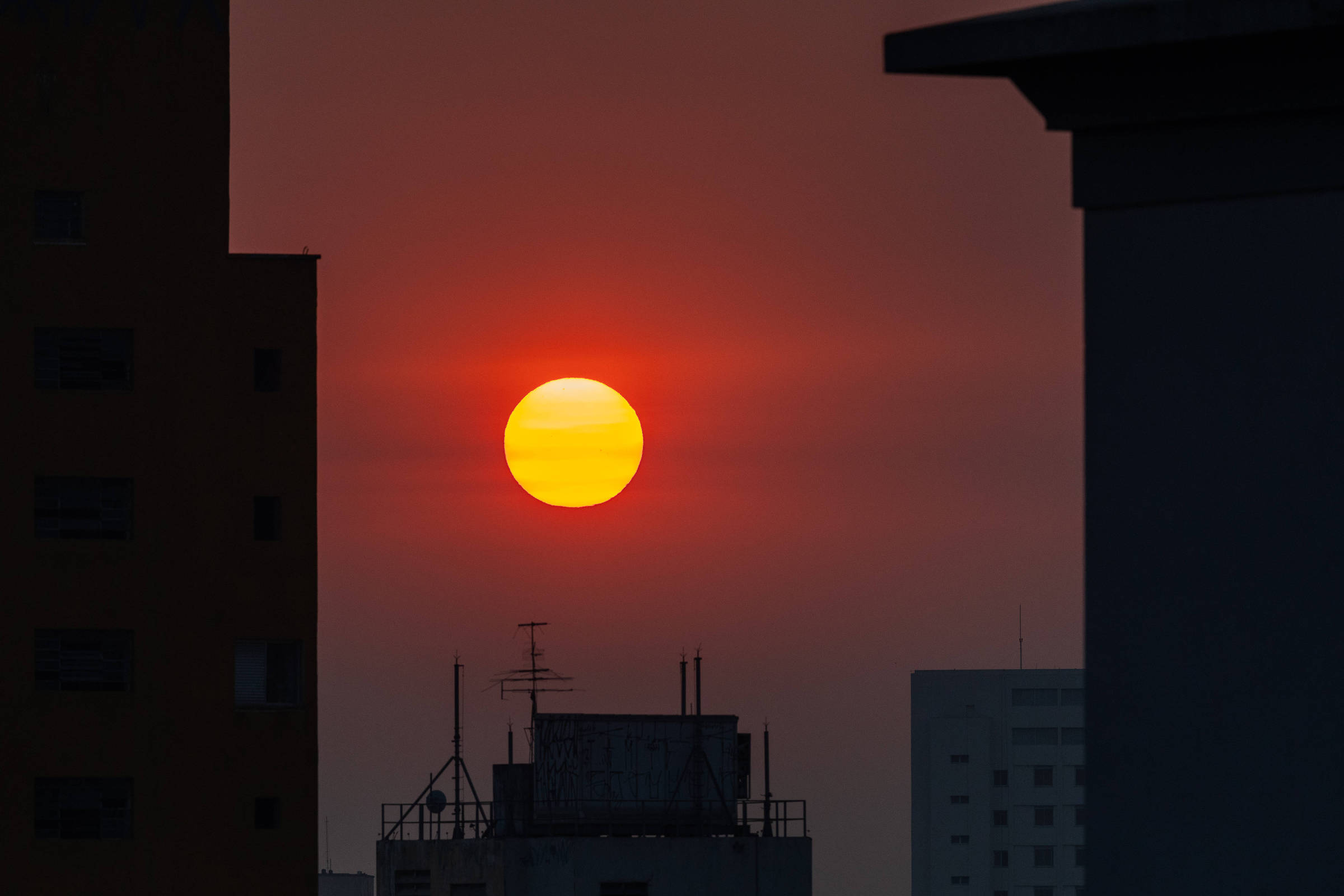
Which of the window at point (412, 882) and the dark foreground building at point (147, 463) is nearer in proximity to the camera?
the dark foreground building at point (147, 463)

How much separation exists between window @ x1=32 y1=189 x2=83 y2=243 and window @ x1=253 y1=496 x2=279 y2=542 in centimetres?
591

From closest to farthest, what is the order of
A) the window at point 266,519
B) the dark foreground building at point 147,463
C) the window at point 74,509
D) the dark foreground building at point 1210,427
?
the dark foreground building at point 1210,427
the dark foreground building at point 147,463
the window at point 74,509
the window at point 266,519

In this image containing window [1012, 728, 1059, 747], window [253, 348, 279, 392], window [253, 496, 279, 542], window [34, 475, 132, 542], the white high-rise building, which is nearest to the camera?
window [34, 475, 132, 542]

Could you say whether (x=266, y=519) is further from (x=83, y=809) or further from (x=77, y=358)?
(x=83, y=809)

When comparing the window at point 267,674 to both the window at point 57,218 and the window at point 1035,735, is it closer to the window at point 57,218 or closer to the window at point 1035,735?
the window at point 57,218

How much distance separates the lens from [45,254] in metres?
40.2

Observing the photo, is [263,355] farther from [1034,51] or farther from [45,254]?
[1034,51]

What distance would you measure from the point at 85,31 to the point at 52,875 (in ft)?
51.0

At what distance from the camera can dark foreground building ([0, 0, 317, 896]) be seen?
39.4 metres

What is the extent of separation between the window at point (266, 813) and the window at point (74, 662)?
323 cm

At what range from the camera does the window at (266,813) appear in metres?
39.5

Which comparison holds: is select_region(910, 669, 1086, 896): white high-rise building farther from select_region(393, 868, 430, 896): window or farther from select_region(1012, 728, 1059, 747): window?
select_region(393, 868, 430, 896): window

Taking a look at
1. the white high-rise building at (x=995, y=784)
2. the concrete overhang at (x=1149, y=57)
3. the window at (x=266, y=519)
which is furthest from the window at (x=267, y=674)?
the white high-rise building at (x=995, y=784)

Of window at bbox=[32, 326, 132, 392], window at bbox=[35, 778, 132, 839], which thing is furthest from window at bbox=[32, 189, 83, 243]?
window at bbox=[35, 778, 132, 839]
